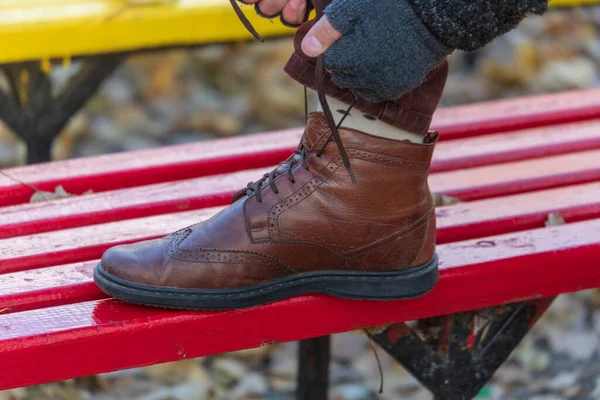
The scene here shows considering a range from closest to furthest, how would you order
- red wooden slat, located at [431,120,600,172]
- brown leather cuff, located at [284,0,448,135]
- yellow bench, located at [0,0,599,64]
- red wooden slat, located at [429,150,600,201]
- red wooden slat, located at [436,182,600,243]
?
brown leather cuff, located at [284,0,448,135] → red wooden slat, located at [436,182,600,243] → red wooden slat, located at [429,150,600,201] → red wooden slat, located at [431,120,600,172] → yellow bench, located at [0,0,599,64]

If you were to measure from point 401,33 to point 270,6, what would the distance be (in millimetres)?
222

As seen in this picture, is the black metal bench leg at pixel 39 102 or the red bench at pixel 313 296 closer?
the red bench at pixel 313 296

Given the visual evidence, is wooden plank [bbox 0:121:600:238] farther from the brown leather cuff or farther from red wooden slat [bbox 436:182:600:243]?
the brown leather cuff

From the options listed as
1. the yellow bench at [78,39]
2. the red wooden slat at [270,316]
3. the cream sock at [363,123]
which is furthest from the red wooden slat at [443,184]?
the yellow bench at [78,39]

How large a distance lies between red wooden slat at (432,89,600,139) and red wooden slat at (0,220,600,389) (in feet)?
1.86

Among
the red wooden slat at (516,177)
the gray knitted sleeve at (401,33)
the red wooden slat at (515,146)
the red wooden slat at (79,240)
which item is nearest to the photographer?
the gray knitted sleeve at (401,33)

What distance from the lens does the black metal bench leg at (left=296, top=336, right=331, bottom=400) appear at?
7.07 feet

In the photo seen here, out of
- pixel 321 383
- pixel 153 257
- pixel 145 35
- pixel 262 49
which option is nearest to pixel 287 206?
pixel 153 257

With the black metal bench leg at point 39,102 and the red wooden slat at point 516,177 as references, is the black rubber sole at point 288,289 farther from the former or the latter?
the black metal bench leg at point 39,102

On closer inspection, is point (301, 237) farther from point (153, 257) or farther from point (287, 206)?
point (153, 257)

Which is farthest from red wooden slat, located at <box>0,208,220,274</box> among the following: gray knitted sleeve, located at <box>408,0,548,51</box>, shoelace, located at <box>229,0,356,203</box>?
gray knitted sleeve, located at <box>408,0,548,51</box>

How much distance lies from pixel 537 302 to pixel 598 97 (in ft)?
2.86

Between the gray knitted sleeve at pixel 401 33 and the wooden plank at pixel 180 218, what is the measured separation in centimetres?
55

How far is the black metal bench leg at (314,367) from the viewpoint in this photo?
7.07 ft
